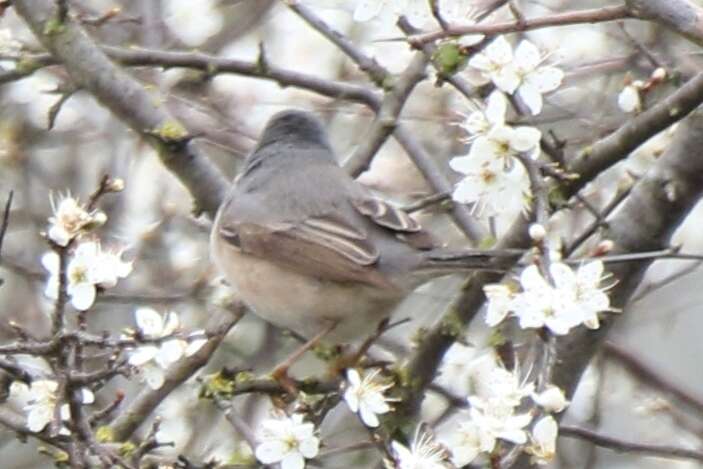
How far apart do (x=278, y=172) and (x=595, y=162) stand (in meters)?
1.71

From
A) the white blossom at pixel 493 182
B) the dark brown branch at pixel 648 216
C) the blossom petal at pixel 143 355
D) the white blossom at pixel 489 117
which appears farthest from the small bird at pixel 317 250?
the blossom petal at pixel 143 355

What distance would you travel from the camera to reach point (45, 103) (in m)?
6.66

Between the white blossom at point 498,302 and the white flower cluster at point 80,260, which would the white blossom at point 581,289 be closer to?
the white blossom at point 498,302

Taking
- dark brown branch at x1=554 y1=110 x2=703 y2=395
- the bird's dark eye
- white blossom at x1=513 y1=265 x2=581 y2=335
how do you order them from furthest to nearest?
1. the bird's dark eye
2. dark brown branch at x1=554 y1=110 x2=703 y2=395
3. white blossom at x1=513 y1=265 x2=581 y2=335

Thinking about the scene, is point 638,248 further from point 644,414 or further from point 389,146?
point 389,146

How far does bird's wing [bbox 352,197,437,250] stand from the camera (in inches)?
176

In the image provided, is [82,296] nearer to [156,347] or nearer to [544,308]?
[156,347]

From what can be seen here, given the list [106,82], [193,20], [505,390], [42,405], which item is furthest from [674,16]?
[193,20]

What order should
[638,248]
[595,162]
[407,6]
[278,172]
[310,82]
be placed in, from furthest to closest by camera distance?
[278,172], [310,82], [638,248], [595,162], [407,6]

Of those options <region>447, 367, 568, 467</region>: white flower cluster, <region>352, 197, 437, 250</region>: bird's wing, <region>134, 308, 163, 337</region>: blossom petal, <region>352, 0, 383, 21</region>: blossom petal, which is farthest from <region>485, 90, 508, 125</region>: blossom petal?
<region>352, 197, 437, 250</region>: bird's wing

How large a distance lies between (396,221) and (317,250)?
0.29m

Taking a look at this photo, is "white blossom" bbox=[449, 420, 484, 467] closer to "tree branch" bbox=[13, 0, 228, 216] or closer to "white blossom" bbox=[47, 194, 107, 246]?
"white blossom" bbox=[47, 194, 107, 246]

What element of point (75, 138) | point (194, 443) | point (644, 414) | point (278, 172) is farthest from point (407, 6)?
point (75, 138)

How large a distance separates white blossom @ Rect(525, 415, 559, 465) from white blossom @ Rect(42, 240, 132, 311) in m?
0.99
